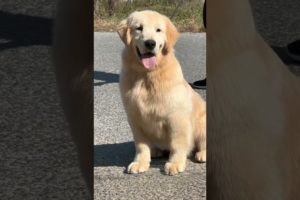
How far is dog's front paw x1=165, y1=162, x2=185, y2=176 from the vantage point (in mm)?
3207

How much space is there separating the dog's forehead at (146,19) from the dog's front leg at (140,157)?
21.5 inches

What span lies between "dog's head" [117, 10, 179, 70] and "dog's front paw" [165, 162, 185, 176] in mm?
487

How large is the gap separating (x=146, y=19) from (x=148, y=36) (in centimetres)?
11

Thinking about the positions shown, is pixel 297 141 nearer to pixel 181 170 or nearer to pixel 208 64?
pixel 208 64

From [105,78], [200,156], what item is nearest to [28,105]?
[200,156]

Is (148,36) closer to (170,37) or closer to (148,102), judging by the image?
(170,37)

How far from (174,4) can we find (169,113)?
7.76 meters

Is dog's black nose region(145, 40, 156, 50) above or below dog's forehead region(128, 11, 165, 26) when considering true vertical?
below

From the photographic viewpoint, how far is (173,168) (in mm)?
3227

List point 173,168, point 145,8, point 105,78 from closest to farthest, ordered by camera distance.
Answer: point 173,168
point 105,78
point 145,8

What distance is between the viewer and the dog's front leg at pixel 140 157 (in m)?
3.23

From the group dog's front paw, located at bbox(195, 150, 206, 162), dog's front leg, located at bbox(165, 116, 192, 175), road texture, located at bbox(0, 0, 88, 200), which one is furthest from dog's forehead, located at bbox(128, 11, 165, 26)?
road texture, located at bbox(0, 0, 88, 200)

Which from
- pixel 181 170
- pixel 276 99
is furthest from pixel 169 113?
pixel 276 99

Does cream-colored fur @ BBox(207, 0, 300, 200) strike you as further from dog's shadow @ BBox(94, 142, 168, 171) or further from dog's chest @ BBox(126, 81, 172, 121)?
dog's shadow @ BBox(94, 142, 168, 171)
